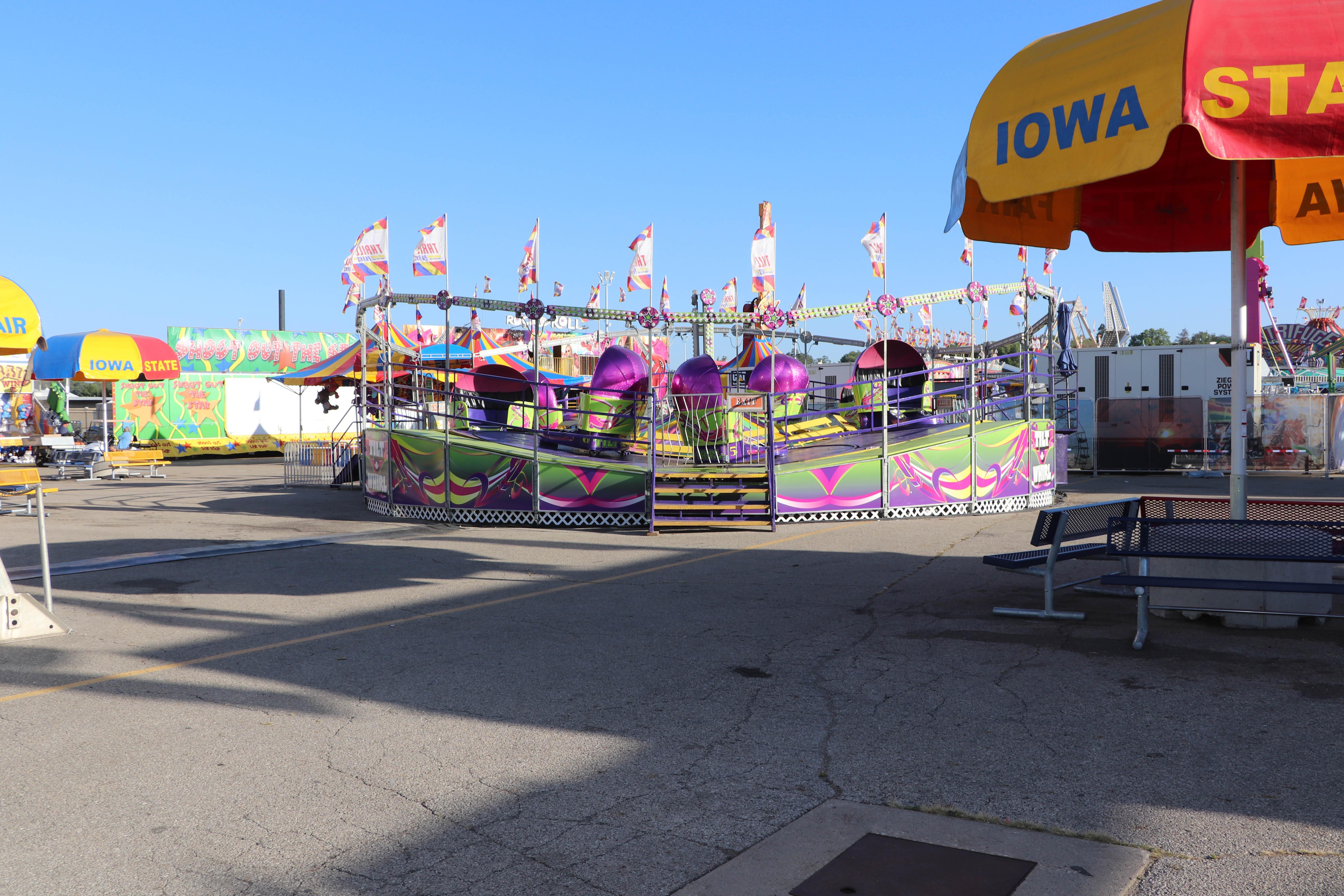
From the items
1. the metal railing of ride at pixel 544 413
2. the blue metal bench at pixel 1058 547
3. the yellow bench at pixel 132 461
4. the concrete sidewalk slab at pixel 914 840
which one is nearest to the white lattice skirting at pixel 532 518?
the metal railing of ride at pixel 544 413

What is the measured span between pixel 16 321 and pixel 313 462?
1197 centimetres

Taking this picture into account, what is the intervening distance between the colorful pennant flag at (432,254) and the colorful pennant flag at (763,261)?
25.3 feet

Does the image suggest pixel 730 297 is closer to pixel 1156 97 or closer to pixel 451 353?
pixel 451 353

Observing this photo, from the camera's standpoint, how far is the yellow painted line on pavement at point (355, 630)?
20.2 ft

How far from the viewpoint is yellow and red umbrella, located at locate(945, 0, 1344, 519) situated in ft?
16.5

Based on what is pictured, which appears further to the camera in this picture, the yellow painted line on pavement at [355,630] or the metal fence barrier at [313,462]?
the metal fence barrier at [313,462]

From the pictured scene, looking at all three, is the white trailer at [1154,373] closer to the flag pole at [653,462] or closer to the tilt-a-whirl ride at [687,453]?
the tilt-a-whirl ride at [687,453]

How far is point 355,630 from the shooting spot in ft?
25.3

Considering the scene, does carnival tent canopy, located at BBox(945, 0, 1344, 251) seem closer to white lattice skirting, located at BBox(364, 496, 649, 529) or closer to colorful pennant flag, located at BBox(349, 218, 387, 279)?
white lattice skirting, located at BBox(364, 496, 649, 529)

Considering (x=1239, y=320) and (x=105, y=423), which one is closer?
(x=1239, y=320)

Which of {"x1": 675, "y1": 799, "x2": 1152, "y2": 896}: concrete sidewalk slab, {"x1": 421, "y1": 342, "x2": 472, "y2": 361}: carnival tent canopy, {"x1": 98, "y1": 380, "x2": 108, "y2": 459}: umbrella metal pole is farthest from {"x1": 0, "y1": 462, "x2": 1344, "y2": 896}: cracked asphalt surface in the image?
{"x1": 98, "y1": 380, "x2": 108, "y2": 459}: umbrella metal pole

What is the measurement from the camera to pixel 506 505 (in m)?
15.2

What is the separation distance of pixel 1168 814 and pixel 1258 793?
49 centimetres

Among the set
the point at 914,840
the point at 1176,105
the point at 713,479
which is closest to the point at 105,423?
the point at 713,479
